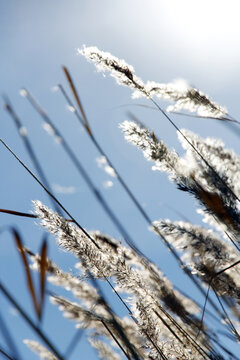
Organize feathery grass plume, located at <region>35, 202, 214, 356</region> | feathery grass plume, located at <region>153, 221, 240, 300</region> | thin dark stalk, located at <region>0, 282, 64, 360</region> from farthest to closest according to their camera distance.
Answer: feathery grass plume, located at <region>153, 221, 240, 300</region> < feathery grass plume, located at <region>35, 202, 214, 356</region> < thin dark stalk, located at <region>0, 282, 64, 360</region>

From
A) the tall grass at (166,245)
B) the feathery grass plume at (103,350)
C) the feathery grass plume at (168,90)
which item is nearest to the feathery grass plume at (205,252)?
the tall grass at (166,245)

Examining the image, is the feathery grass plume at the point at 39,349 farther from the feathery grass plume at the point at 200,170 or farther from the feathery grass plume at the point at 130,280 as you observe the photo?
the feathery grass plume at the point at 200,170

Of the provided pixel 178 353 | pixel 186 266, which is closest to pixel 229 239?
pixel 186 266

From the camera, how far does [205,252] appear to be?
1.33m

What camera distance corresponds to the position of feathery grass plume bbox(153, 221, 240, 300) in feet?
4.33

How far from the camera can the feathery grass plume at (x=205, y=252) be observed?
1319mm

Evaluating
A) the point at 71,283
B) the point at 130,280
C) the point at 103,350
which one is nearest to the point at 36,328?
the point at 130,280

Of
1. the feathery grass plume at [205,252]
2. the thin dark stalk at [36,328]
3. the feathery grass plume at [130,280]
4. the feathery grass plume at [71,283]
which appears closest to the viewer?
the thin dark stalk at [36,328]

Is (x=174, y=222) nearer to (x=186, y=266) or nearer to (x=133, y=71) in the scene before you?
(x=186, y=266)

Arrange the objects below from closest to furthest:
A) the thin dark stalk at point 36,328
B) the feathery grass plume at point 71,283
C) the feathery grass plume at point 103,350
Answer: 1. the thin dark stalk at point 36,328
2. the feathery grass plume at point 71,283
3. the feathery grass plume at point 103,350

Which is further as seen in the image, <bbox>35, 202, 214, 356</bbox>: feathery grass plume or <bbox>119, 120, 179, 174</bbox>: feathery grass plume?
<bbox>119, 120, 179, 174</bbox>: feathery grass plume

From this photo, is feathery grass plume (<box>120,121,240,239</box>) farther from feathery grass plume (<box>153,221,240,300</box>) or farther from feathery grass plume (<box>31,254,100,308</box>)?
feathery grass plume (<box>31,254,100,308</box>)

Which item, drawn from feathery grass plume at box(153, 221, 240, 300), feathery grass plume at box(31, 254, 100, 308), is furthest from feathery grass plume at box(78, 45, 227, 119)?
feathery grass plume at box(31, 254, 100, 308)

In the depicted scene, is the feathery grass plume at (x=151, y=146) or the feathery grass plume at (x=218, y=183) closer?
the feathery grass plume at (x=218, y=183)
